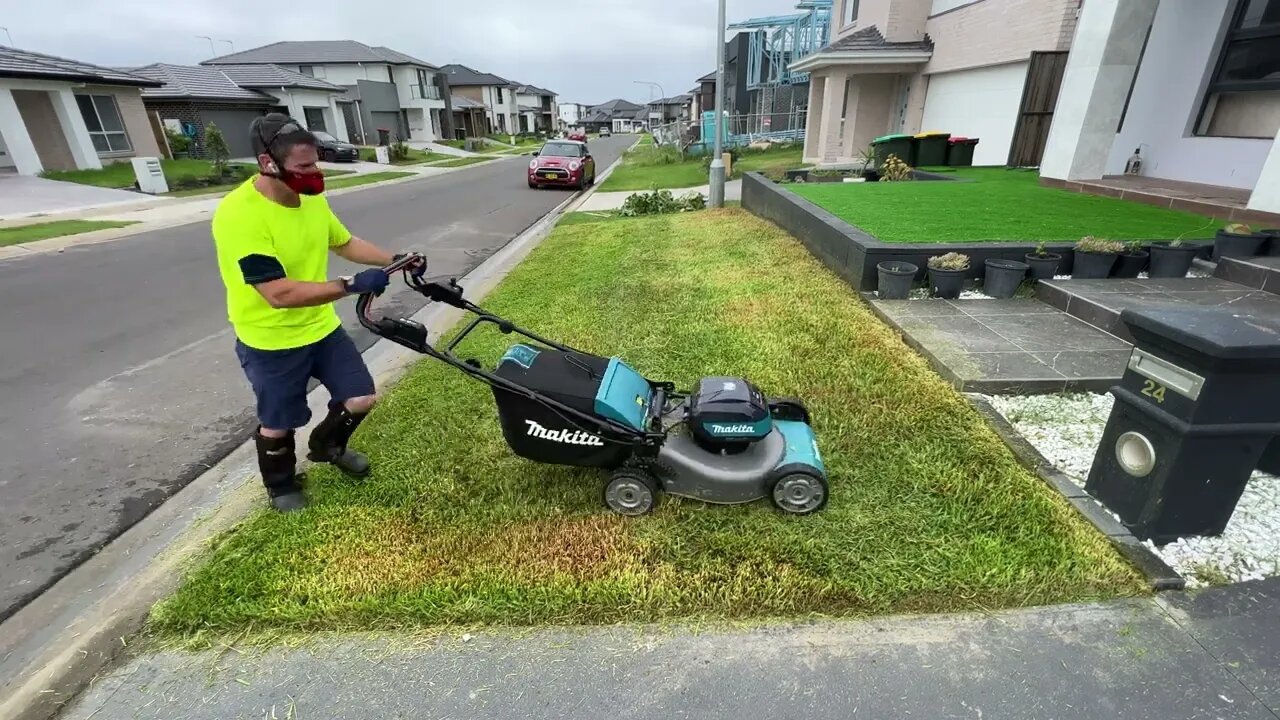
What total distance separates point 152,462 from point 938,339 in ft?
17.0

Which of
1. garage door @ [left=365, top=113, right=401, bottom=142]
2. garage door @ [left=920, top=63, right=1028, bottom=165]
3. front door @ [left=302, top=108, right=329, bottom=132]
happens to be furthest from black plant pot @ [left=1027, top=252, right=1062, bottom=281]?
garage door @ [left=365, top=113, right=401, bottom=142]

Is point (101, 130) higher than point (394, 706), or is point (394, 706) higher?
point (101, 130)

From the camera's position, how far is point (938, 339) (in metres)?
4.33

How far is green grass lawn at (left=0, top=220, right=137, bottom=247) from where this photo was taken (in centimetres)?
1056

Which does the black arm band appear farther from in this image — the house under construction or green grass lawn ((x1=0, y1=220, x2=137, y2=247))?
the house under construction

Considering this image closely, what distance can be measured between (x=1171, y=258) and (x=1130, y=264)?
0.31 m

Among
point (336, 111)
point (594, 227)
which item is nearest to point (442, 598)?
point (594, 227)

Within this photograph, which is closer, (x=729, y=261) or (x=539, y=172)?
(x=729, y=261)

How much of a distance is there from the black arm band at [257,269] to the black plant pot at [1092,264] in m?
6.00

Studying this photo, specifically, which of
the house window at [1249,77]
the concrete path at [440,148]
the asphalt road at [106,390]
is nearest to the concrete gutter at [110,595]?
the asphalt road at [106,390]

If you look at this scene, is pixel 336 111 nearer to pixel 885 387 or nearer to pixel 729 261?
pixel 729 261

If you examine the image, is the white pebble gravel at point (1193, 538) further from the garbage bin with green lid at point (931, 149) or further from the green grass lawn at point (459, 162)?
the green grass lawn at point (459, 162)

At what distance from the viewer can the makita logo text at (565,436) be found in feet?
8.44

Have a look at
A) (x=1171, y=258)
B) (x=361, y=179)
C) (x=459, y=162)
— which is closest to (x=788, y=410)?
(x=1171, y=258)
